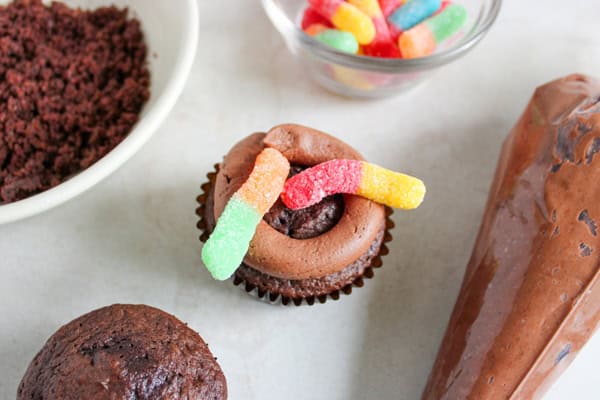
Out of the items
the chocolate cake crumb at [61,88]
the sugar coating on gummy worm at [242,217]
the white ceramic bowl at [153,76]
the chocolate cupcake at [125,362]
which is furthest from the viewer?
the chocolate cake crumb at [61,88]

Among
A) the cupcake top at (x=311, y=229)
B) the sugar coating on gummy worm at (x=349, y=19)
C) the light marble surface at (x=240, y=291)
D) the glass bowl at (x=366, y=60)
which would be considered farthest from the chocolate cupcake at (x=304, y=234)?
the sugar coating on gummy worm at (x=349, y=19)

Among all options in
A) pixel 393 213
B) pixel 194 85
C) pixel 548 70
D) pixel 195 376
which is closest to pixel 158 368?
pixel 195 376

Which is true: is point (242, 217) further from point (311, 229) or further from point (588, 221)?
point (588, 221)

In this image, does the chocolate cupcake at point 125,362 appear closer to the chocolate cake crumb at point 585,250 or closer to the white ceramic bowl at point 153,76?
the white ceramic bowl at point 153,76

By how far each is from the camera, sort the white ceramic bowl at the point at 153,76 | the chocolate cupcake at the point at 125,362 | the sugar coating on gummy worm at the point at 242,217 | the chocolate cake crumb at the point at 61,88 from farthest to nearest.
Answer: the chocolate cake crumb at the point at 61,88, the white ceramic bowl at the point at 153,76, the sugar coating on gummy worm at the point at 242,217, the chocolate cupcake at the point at 125,362

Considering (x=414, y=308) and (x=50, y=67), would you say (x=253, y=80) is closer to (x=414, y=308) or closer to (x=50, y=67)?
(x=50, y=67)

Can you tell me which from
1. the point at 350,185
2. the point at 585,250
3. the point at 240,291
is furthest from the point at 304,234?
the point at 585,250

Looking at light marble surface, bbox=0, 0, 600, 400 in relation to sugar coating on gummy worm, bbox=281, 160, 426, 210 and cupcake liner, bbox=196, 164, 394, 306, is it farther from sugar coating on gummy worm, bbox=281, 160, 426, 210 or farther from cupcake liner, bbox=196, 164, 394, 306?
sugar coating on gummy worm, bbox=281, 160, 426, 210
